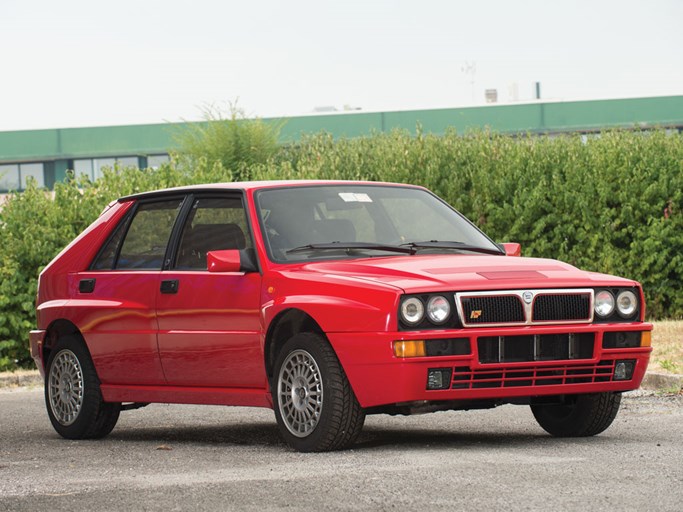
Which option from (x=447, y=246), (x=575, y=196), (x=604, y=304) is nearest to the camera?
(x=604, y=304)

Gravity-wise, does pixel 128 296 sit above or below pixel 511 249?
below

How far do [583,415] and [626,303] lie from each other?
0.87m

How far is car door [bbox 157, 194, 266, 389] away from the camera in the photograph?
9.39 meters

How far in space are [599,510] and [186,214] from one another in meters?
4.63

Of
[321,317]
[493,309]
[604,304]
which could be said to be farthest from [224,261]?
[604,304]

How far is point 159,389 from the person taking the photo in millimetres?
10172

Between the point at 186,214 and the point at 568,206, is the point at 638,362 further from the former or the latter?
the point at 568,206

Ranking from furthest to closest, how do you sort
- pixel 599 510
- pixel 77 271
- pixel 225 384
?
pixel 77 271 → pixel 225 384 → pixel 599 510

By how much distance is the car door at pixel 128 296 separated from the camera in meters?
10.2

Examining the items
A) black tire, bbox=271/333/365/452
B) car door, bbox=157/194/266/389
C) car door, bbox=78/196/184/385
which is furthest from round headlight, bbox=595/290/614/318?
car door, bbox=78/196/184/385

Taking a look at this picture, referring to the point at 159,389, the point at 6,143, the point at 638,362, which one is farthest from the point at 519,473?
the point at 6,143

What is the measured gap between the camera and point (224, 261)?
9305 mm

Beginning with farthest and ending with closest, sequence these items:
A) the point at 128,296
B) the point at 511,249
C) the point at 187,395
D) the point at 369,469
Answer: the point at 128,296 < the point at 511,249 < the point at 187,395 < the point at 369,469

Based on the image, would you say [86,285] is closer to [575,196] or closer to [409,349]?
[409,349]
